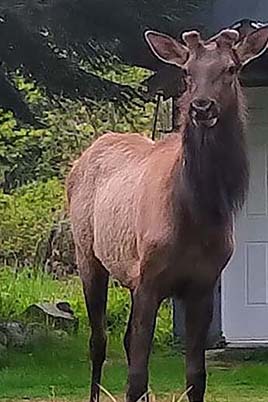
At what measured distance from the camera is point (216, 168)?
666cm

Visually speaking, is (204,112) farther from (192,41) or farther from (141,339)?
(141,339)

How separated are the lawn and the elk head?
2.72 meters

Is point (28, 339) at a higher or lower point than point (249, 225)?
lower

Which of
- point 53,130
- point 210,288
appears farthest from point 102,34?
point 53,130

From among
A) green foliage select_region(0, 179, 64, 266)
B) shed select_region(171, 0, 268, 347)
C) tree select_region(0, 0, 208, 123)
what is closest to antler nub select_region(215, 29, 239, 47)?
tree select_region(0, 0, 208, 123)

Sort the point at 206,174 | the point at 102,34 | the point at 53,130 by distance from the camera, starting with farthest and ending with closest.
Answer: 1. the point at 53,130
2. the point at 102,34
3. the point at 206,174

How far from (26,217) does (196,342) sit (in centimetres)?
1039

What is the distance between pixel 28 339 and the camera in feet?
38.2

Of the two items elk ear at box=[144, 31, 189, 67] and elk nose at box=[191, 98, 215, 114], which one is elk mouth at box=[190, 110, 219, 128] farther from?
elk ear at box=[144, 31, 189, 67]

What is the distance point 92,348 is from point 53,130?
9602mm

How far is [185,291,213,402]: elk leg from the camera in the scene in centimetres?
721

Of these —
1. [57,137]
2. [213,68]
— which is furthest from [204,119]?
[57,137]

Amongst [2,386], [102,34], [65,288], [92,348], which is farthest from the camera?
[65,288]

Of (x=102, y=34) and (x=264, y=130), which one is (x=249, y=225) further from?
(x=102, y=34)
